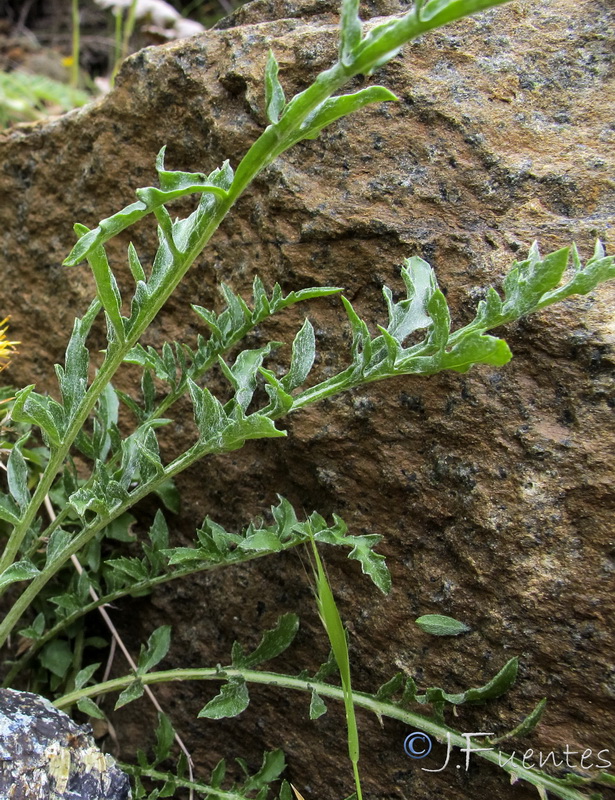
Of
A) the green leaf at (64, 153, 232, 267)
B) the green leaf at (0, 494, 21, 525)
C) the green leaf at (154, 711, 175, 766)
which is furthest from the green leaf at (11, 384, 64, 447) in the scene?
the green leaf at (154, 711, 175, 766)

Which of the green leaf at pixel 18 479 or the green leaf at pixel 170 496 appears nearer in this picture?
the green leaf at pixel 18 479

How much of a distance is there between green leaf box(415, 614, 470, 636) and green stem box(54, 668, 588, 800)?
0.16m

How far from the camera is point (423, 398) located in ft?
5.02

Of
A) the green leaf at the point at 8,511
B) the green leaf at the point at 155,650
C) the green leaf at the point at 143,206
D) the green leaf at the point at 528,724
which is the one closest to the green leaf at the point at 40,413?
the green leaf at the point at 8,511

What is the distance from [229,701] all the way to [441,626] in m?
0.44

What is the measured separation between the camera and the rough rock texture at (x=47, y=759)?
120 cm

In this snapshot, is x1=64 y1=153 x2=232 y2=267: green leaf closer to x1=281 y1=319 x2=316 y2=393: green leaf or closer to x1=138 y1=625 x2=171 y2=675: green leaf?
x1=281 y1=319 x2=316 y2=393: green leaf

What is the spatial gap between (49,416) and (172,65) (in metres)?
1.11

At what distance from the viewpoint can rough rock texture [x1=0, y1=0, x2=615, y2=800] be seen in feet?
4.57

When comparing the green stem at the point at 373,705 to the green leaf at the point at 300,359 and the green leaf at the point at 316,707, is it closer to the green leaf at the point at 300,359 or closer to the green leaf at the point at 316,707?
the green leaf at the point at 316,707

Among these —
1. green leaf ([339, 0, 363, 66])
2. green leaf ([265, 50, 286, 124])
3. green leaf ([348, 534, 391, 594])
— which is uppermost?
green leaf ([339, 0, 363, 66])

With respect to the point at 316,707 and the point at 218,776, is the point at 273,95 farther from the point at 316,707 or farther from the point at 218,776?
the point at 218,776

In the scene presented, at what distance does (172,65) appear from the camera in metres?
1.93

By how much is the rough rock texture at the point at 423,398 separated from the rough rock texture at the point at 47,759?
41 cm
